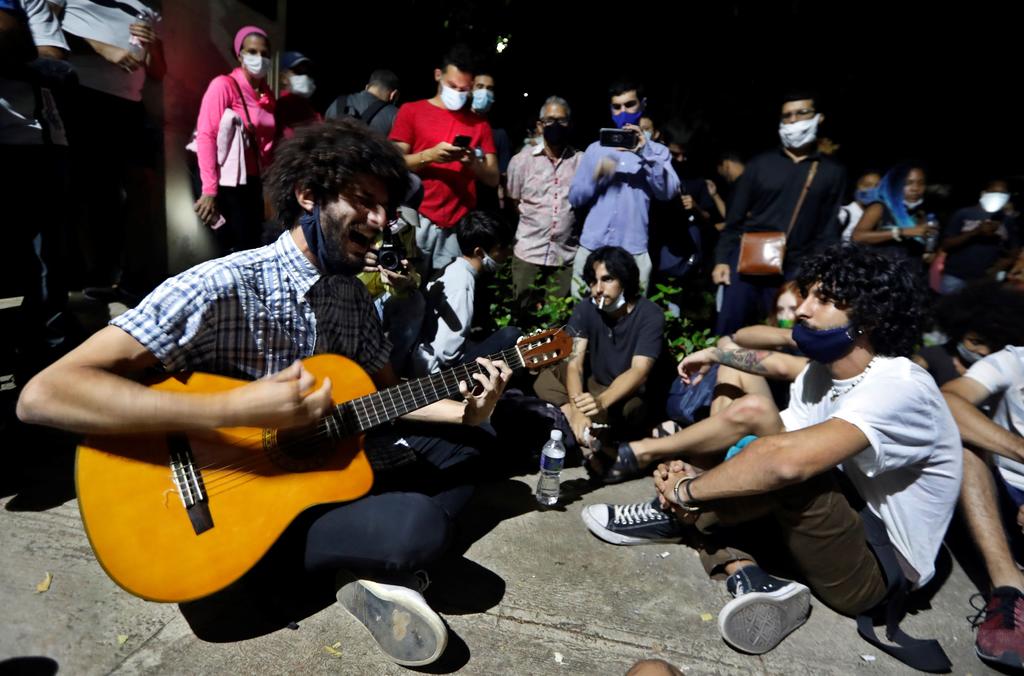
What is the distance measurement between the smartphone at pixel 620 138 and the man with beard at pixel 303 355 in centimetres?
267

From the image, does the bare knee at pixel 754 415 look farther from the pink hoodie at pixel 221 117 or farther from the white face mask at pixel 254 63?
the white face mask at pixel 254 63

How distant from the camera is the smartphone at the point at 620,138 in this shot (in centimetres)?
462

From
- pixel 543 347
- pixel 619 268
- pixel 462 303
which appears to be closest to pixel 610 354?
pixel 619 268

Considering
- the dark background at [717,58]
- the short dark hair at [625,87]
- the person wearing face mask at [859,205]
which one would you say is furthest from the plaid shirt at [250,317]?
the dark background at [717,58]

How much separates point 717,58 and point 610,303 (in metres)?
4.88

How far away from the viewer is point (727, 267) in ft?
16.0

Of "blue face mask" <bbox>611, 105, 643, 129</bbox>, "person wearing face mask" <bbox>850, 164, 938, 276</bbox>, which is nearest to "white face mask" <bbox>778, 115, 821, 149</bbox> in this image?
"blue face mask" <bbox>611, 105, 643, 129</bbox>

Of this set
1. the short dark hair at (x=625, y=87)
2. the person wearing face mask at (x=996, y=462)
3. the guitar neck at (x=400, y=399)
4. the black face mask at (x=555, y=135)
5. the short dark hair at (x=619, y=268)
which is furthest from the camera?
the black face mask at (x=555, y=135)

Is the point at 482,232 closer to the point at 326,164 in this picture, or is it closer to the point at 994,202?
the point at 326,164

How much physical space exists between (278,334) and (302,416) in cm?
38

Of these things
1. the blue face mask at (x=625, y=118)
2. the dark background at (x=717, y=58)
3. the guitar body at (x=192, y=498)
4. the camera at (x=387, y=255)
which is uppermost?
the dark background at (x=717, y=58)

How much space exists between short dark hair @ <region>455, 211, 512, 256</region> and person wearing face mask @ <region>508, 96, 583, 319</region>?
1.17 metres

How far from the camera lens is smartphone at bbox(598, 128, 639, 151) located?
15.2 ft

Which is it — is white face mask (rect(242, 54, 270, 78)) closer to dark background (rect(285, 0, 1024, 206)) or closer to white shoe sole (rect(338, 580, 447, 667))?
dark background (rect(285, 0, 1024, 206))
